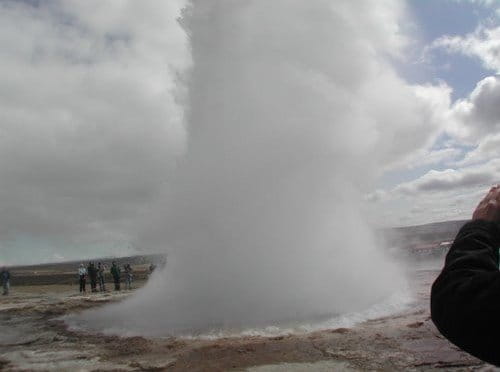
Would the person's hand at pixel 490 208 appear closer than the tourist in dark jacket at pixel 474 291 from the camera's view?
No

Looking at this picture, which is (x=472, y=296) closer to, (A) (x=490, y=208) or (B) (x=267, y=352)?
(A) (x=490, y=208)

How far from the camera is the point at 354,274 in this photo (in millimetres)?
12883

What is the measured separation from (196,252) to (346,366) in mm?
7373

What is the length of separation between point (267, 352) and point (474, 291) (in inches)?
238

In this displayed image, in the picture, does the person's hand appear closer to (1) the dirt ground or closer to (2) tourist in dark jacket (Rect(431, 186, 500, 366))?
Answer: (2) tourist in dark jacket (Rect(431, 186, 500, 366))

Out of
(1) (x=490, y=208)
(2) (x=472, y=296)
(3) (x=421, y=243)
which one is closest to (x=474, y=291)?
(2) (x=472, y=296)

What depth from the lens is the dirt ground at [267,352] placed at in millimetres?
6051

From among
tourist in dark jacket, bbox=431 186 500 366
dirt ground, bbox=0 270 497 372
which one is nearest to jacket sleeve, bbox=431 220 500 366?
tourist in dark jacket, bbox=431 186 500 366

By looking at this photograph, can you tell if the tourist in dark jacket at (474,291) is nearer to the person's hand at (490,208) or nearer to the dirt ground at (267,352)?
the person's hand at (490,208)

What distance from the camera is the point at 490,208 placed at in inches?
60.7

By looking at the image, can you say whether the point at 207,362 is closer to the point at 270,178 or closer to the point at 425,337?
the point at 425,337

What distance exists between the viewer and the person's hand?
1.53 meters

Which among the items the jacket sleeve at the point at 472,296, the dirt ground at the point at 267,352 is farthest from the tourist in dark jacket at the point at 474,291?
the dirt ground at the point at 267,352

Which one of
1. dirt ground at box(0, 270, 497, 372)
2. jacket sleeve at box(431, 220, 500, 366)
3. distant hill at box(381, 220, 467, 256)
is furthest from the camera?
A: distant hill at box(381, 220, 467, 256)
